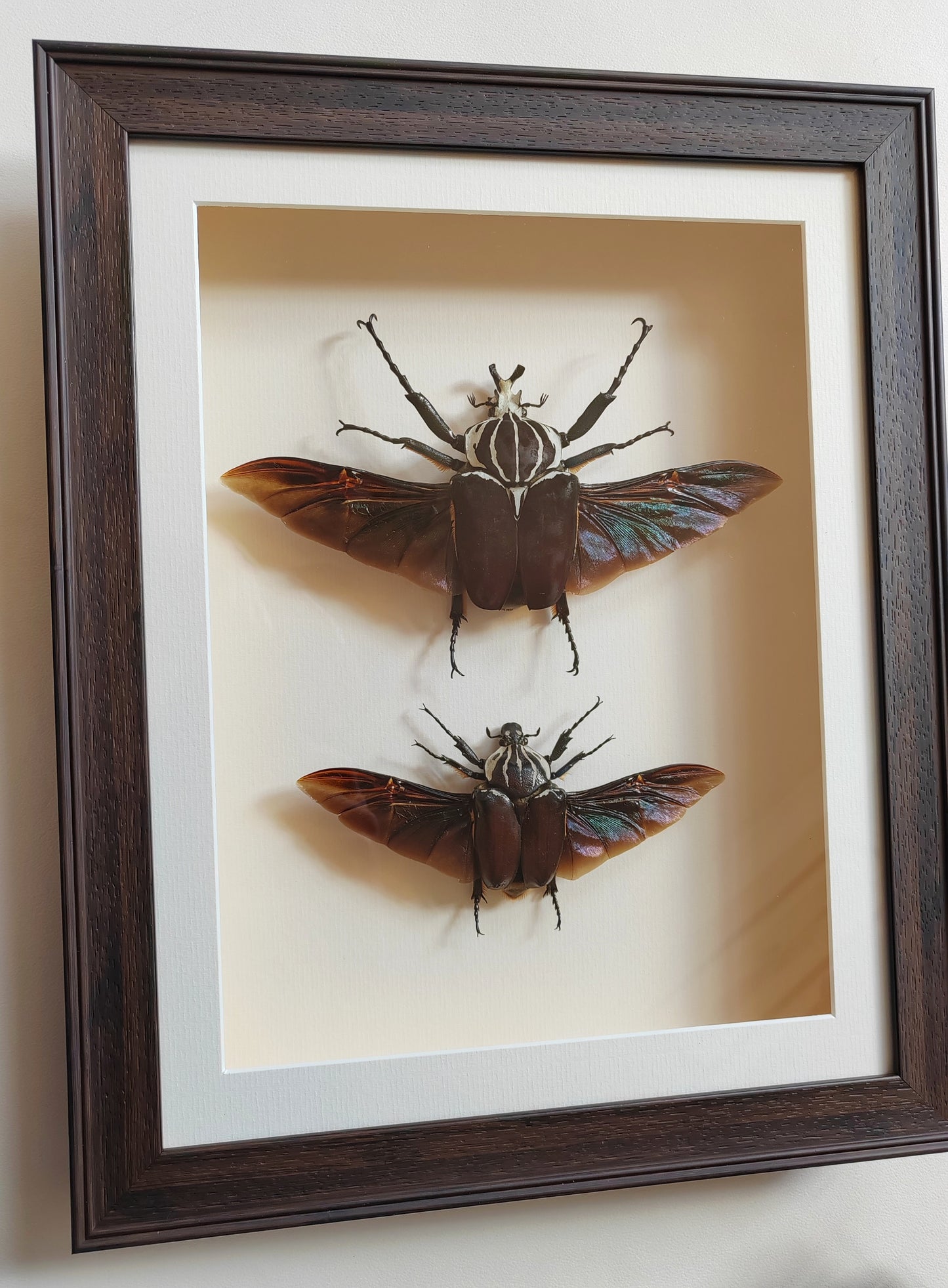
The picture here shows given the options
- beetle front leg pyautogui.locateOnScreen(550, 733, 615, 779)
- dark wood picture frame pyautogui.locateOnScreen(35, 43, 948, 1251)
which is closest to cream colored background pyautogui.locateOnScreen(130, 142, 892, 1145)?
dark wood picture frame pyautogui.locateOnScreen(35, 43, 948, 1251)

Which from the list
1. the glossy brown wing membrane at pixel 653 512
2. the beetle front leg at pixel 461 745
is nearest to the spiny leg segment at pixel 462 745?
the beetle front leg at pixel 461 745

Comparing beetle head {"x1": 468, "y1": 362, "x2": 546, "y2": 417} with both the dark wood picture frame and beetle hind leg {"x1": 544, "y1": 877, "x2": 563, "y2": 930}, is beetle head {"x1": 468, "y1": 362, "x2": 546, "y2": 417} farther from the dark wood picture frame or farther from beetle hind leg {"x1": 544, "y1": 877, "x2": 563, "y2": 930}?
beetle hind leg {"x1": 544, "y1": 877, "x2": 563, "y2": 930}

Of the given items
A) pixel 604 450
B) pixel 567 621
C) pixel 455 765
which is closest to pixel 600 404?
pixel 604 450

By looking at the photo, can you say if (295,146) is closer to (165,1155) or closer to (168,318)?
(168,318)

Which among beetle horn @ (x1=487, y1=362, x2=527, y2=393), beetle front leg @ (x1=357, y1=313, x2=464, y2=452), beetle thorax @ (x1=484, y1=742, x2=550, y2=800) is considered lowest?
beetle thorax @ (x1=484, y1=742, x2=550, y2=800)

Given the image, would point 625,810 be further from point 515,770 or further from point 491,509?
point 491,509

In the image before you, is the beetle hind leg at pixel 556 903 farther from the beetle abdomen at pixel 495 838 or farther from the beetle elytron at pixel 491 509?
the beetle elytron at pixel 491 509
